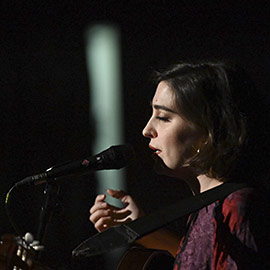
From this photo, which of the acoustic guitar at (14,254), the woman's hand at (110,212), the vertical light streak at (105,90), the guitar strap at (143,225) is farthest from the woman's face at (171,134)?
the vertical light streak at (105,90)

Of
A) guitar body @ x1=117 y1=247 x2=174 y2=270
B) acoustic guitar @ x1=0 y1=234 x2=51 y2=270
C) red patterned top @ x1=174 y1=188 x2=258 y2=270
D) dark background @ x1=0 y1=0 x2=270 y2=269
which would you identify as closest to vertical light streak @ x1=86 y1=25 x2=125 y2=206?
dark background @ x1=0 y1=0 x2=270 y2=269

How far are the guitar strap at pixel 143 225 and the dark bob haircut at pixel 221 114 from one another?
0.08 metres

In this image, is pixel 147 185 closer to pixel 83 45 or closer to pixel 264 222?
pixel 83 45

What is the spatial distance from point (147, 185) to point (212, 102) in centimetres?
89

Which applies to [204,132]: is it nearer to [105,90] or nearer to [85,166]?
[85,166]

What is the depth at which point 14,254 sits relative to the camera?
1.07 m

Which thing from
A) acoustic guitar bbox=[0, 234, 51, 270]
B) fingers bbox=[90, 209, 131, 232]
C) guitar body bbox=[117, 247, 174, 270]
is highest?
acoustic guitar bbox=[0, 234, 51, 270]

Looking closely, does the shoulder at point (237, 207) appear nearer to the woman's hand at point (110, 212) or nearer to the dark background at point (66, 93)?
the woman's hand at point (110, 212)

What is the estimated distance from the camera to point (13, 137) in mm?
2322

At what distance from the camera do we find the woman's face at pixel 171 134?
1.30 m

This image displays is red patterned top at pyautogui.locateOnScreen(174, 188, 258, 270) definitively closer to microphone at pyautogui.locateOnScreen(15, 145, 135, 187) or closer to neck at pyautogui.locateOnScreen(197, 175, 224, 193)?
neck at pyautogui.locateOnScreen(197, 175, 224, 193)

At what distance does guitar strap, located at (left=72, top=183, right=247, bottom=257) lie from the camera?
0.98m

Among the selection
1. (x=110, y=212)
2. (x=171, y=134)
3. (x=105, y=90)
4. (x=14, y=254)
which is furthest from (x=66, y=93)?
(x=14, y=254)

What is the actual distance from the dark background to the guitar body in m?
0.64
